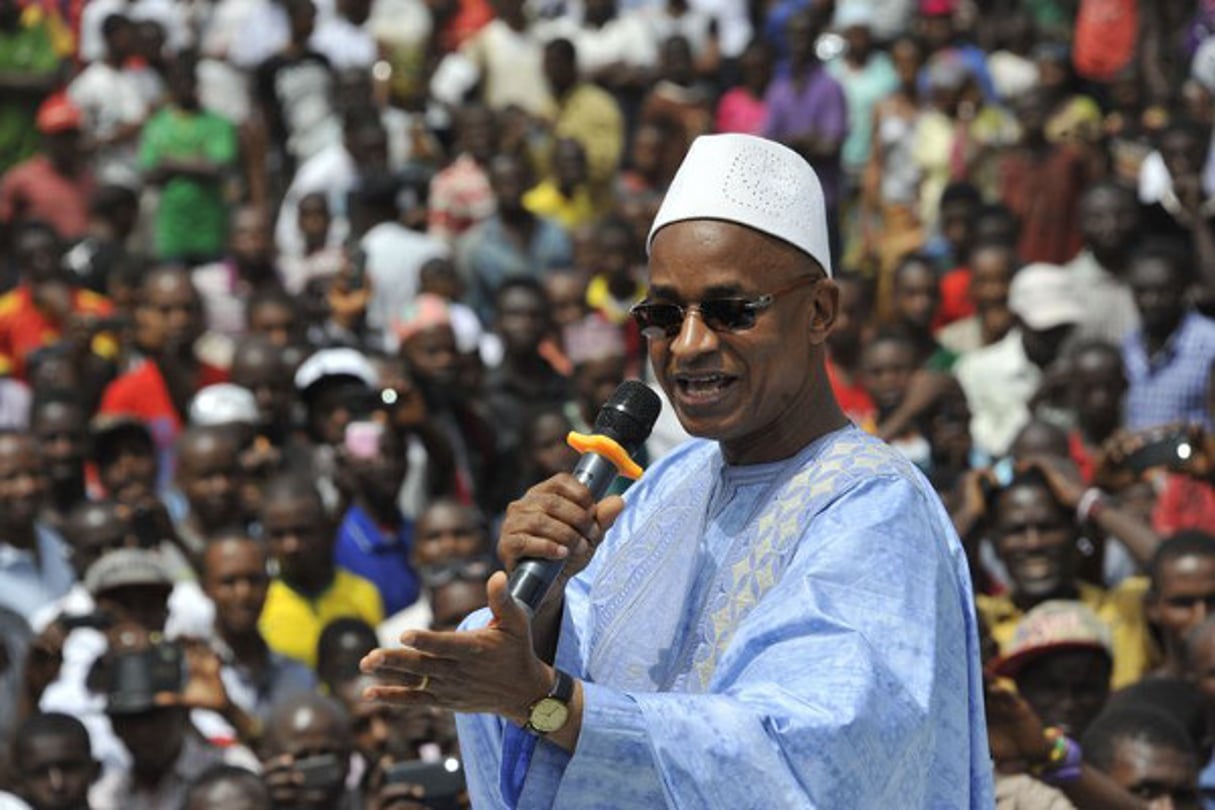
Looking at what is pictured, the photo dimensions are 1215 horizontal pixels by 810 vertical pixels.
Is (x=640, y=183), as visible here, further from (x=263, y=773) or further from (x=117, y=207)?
(x=263, y=773)

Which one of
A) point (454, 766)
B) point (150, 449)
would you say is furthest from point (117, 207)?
point (454, 766)

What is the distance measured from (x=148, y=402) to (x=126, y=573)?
2.59 m

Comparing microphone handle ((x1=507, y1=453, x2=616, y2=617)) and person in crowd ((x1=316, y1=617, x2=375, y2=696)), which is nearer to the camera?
microphone handle ((x1=507, y1=453, x2=616, y2=617))

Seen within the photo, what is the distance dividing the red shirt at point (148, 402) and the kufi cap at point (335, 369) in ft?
2.02

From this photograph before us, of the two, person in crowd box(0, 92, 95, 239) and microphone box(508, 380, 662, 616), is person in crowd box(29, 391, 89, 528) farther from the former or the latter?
microphone box(508, 380, 662, 616)

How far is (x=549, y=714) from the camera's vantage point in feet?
11.7

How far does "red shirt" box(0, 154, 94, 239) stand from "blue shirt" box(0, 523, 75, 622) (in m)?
4.81

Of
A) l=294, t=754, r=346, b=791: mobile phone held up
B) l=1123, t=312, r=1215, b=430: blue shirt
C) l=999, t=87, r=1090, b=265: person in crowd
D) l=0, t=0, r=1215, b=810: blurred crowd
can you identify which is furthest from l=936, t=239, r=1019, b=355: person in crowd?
l=294, t=754, r=346, b=791: mobile phone held up

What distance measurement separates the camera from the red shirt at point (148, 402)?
34.2 ft

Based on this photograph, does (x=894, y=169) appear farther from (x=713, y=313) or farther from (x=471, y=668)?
(x=471, y=668)

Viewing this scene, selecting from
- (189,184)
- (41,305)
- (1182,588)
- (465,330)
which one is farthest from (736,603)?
(189,184)

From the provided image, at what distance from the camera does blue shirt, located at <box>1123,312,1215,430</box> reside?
400 inches

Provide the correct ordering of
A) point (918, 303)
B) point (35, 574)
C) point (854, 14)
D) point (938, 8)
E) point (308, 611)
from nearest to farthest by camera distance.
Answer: point (308, 611) < point (35, 574) < point (918, 303) < point (938, 8) < point (854, 14)

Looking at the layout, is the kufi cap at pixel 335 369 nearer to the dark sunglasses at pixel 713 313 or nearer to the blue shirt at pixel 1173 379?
the blue shirt at pixel 1173 379
